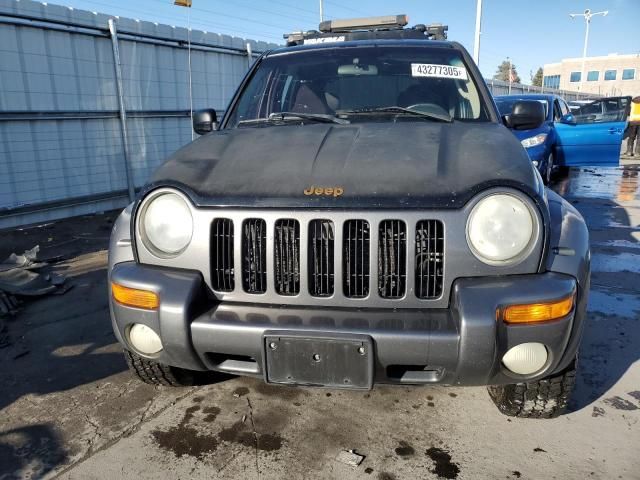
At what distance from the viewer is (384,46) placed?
11.0 ft

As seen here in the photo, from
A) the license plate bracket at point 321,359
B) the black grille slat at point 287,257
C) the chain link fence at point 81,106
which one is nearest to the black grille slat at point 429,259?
the license plate bracket at point 321,359

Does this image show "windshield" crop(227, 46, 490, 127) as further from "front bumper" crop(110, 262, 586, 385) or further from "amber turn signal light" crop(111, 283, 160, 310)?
"amber turn signal light" crop(111, 283, 160, 310)

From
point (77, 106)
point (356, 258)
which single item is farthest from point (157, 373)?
point (77, 106)

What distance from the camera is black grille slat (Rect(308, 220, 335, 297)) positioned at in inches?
78.7

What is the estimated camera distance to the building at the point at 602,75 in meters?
60.8

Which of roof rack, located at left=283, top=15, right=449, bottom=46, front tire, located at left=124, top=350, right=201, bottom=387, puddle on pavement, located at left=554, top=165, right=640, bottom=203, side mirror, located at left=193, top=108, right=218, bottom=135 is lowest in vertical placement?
puddle on pavement, located at left=554, top=165, right=640, bottom=203

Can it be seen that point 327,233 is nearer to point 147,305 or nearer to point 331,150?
point 331,150

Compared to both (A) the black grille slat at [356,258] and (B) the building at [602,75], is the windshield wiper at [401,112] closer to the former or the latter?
(A) the black grille slat at [356,258]

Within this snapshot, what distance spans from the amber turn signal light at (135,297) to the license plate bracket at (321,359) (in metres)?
0.53

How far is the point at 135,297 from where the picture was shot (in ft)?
6.82

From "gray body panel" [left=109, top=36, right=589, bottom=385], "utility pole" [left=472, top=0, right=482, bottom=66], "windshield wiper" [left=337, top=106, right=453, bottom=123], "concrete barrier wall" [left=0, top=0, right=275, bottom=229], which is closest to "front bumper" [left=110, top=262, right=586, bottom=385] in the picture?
"gray body panel" [left=109, top=36, right=589, bottom=385]

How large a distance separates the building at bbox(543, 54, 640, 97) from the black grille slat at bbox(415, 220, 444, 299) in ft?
217

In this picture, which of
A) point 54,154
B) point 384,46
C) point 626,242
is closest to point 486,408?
point 384,46

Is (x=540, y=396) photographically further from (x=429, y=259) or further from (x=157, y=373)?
(x=157, y=373)
